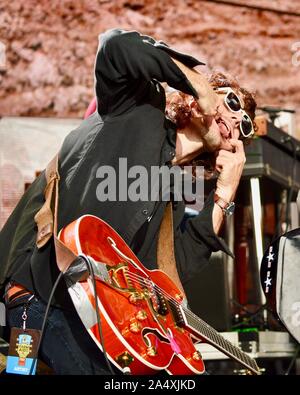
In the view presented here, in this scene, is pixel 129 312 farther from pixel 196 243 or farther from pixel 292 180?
pixel 292 180

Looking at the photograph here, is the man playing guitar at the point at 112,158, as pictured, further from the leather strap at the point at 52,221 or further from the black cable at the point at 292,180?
the black cable at the point at 292,180

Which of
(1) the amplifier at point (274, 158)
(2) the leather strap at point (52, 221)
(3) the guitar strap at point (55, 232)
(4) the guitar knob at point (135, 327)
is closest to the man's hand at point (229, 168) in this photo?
(3) the guitar strap at point (55, 232)

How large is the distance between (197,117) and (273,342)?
1528mm

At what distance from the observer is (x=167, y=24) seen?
569 cm

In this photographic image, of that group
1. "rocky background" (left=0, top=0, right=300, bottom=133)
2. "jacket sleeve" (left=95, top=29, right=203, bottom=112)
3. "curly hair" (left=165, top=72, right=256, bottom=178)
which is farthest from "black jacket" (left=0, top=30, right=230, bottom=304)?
"rocky background" (left=0, top=0, right=300, bottom=133)

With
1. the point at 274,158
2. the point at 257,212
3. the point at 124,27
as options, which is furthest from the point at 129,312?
the point at 124,27

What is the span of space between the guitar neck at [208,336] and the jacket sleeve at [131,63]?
2.09 ft

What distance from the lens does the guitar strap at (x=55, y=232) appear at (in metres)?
2.21

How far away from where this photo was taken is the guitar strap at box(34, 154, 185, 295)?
2.21m

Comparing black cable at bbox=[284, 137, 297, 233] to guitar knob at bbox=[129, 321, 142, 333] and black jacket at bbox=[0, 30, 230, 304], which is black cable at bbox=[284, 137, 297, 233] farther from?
guitar knob at bbox=[129, 321, 142, 333]

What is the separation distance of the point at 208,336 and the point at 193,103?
0.71 m

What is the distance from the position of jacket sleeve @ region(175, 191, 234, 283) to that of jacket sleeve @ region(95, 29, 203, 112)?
0.52m

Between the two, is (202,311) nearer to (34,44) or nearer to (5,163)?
(5,163)
